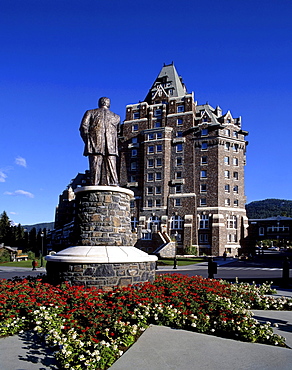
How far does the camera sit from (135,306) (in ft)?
26.3

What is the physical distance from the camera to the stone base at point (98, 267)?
1045 centimetres

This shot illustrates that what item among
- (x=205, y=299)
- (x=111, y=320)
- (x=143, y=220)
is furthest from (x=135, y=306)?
(x=143, y=220)

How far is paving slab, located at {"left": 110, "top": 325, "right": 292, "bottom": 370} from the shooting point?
534 centimetres

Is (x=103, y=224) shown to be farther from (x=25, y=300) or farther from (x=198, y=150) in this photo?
(x=198, y=150)

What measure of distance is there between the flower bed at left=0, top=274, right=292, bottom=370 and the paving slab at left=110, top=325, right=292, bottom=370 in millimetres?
273

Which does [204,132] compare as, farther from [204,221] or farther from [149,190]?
[204,221]

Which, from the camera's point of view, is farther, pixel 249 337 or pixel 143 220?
pixel 143 220

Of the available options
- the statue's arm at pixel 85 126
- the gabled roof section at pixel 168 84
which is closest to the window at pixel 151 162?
the gabled roof section at pixel 168 84

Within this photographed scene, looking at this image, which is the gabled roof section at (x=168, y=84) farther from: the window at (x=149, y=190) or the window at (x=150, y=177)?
the window at (x=149, y=190)

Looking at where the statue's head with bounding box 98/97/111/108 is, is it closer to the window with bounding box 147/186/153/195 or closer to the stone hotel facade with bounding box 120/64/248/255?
the stone hotel facade with bounding box 120/64/248/255

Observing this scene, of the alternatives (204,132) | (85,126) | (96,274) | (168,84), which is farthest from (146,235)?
(96,274)

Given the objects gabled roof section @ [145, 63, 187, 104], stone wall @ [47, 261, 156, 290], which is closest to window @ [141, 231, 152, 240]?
gabled roof section @ [145, 63, 187, 104]

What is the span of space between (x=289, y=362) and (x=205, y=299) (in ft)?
12.1

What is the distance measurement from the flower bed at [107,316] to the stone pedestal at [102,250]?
782 millimetres
